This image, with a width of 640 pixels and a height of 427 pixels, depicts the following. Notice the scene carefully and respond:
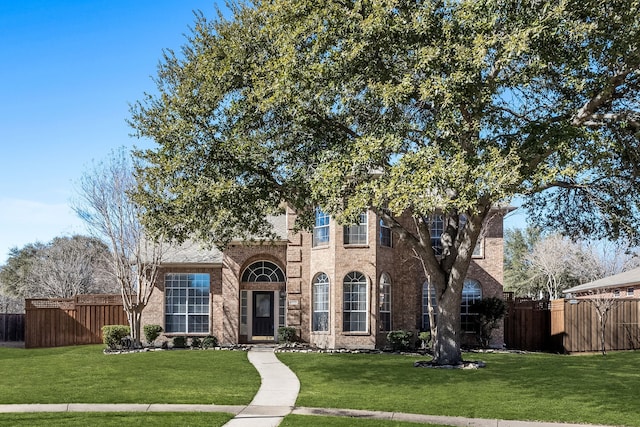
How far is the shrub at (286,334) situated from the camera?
1105 inches

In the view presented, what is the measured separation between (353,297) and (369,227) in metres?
2.89

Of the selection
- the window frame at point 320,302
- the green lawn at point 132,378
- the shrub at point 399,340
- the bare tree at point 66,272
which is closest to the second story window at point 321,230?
the window frame at point 320,302

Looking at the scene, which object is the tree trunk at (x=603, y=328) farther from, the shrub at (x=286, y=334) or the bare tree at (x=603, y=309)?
the shrub at (x=286, y=334)

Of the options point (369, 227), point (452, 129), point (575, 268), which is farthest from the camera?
point (575, 268)

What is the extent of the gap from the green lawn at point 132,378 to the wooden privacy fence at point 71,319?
5.19 metres

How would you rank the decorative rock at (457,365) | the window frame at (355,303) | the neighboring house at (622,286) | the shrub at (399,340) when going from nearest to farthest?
the decorative rock at (457,365) < the shrub at (399,340) < the window frame at (355,303) < the neighboring house at (622,286)

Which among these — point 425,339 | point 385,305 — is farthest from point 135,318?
point 425,339

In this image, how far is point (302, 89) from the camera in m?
16.5

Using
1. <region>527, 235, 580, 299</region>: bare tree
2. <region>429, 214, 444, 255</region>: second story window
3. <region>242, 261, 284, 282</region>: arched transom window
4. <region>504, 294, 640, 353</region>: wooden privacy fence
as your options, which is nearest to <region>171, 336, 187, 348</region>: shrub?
<region>242, 261, 284, 282</region>: arched transom window

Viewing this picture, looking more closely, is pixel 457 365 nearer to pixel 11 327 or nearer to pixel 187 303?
pixel 187 303

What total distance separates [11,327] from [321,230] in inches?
773

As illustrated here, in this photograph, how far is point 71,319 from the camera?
31266 mm

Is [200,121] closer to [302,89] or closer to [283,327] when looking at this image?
[302,89]

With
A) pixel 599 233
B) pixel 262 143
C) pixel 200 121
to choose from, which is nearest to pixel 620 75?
pixel 599 233
